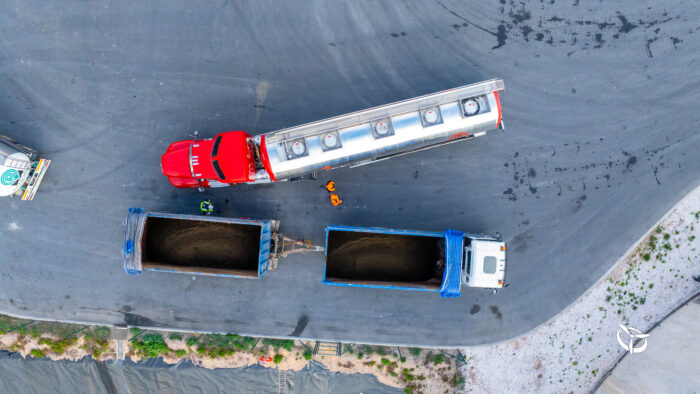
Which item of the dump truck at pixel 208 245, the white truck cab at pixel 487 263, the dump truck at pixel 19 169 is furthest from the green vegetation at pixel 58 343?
the white truck cab at pixel 487 263

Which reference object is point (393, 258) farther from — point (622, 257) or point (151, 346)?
point (151, 346)

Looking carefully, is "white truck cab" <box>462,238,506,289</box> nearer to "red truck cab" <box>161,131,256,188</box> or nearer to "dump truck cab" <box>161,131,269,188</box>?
"dump truck cab" <box>161,131,269,188</box>

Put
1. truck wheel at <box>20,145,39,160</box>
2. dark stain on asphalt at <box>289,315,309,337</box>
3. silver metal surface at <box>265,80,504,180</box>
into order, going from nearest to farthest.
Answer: silver metal surface at <box>265,80,504,180</box> < truck wheel at <box>20,145,39,160</box> < dark stain on asphalt at <box>289,315,309,337</box>

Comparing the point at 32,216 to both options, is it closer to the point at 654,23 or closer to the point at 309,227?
the point at 309,227

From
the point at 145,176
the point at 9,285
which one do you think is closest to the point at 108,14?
the point at 145,176

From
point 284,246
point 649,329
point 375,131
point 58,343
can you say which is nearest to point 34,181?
point 58,343

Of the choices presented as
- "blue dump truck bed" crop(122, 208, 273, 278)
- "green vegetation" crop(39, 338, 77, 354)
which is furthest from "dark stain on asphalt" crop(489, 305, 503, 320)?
"green vegetation" crop(39, 338, 77, 354)
